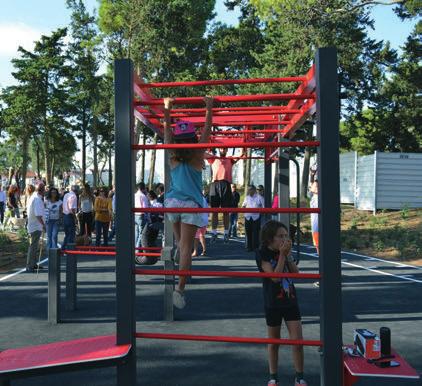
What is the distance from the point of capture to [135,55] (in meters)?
25.9

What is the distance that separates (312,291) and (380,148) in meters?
27.3

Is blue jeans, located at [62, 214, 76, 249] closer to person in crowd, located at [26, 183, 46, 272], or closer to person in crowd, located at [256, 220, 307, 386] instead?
person in crowd, located at [26, 183, 46, 272]

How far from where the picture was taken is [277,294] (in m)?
3.85

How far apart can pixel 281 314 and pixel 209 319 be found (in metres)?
2.65

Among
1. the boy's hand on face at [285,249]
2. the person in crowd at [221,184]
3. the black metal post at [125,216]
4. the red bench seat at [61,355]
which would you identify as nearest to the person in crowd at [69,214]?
the person in crowd at [221,184]

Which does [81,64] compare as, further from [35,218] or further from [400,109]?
[35,218]

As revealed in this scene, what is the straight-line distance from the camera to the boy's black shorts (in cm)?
385

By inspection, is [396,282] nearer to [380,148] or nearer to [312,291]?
[312,291]

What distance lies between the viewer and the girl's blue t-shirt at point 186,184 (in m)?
4.31

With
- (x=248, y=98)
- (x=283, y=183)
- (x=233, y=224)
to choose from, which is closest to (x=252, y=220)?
(x=233, y=224)

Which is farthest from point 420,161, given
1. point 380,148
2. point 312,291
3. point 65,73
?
point 65,73

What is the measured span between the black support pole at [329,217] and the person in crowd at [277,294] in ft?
1.90

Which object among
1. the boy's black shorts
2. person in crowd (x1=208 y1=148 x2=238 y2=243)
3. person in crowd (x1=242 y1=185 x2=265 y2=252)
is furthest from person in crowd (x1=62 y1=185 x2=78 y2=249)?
the boy's black shorts

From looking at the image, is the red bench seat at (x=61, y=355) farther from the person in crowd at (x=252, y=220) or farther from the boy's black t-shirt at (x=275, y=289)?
the person in crowd at (x=252, y=220)
